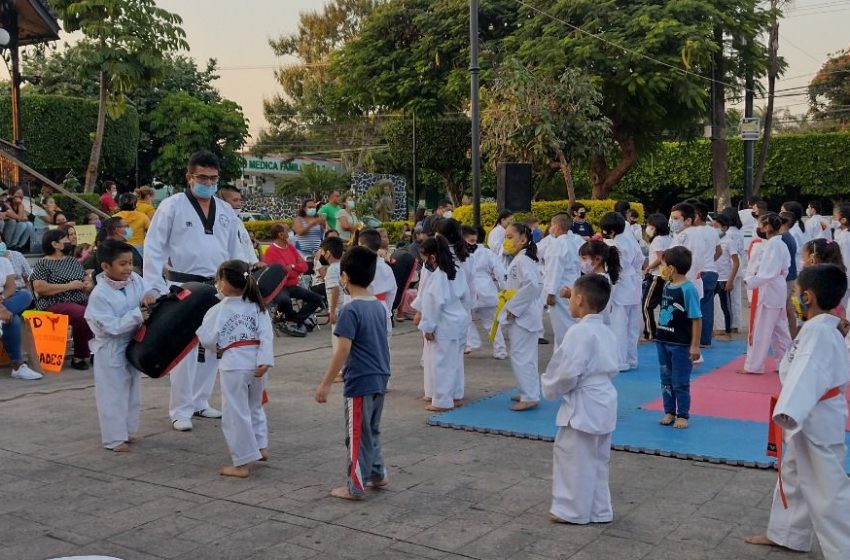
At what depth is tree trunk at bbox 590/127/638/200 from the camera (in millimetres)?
29406

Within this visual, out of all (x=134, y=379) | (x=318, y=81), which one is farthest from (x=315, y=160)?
(x=134, y=379)

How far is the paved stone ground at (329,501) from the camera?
451 cm

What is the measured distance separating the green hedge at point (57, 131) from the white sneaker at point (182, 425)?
21173 mm

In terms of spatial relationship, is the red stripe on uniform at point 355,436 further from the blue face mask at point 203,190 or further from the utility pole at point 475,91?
the utility pole at point 475,91

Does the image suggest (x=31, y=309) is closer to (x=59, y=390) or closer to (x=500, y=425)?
(x=59, y=390)

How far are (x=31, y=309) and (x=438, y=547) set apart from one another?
6.93 m

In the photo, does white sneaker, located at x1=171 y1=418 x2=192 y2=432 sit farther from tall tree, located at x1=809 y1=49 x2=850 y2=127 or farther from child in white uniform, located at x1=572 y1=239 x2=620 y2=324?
tall tree, located at x1=809 y1=49 x2=850 y2=127

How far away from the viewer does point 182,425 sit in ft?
22.7

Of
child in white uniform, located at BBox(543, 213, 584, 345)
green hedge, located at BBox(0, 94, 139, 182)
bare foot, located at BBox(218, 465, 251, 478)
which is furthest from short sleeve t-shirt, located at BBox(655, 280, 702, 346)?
green hedge, located at BBox(0, 94, 139, 182)

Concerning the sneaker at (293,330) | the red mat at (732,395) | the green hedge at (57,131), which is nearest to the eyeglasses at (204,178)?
the red mat at (732,395)

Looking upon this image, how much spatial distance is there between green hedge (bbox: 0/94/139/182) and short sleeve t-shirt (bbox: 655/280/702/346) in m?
23.0

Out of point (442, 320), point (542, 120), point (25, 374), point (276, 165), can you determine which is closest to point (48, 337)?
point (25, 374)

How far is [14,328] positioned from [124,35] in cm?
1111

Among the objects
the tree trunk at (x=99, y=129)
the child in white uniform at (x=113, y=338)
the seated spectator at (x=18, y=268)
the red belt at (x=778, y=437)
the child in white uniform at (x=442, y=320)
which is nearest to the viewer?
the red belt at (x=778, y=437)
